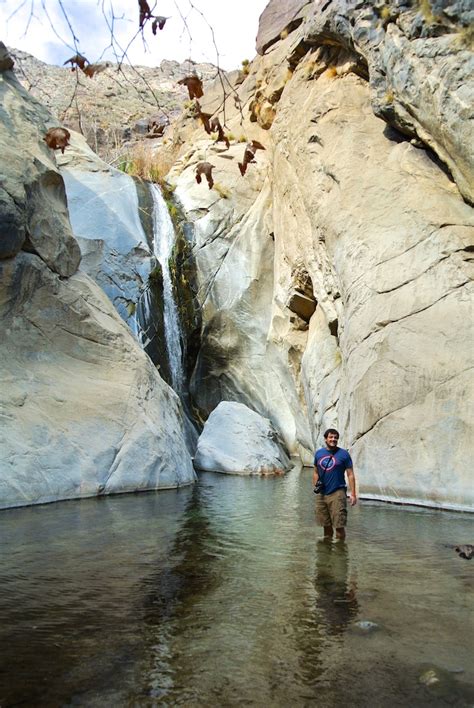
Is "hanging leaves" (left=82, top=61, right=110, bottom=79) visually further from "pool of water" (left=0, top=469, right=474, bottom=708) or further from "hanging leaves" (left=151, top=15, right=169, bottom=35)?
"pool of water" (left=0, top=469, right=474, bottom=708)

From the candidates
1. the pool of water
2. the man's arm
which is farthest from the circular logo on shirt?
the pool of water

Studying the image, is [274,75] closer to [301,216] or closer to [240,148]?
[240,148]

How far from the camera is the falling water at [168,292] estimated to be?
22.6 m

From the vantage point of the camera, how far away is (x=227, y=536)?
8.68 m

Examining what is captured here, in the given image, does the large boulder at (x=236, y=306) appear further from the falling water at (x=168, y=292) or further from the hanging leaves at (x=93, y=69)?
the hanging leaves at (x=93, y=69)

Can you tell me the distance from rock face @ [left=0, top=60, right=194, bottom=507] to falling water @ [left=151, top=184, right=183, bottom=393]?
7113 mm

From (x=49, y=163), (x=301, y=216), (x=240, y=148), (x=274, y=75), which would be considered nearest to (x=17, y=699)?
(x=49, y=163)

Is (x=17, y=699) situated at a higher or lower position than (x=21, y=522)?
lower

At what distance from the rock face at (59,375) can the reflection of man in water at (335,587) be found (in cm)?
549

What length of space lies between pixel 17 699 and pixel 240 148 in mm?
25456

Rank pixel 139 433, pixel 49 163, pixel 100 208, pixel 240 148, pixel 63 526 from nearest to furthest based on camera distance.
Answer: pixel 63 526
pixel 139 433
pixel 49 163
pixel 100 208
pixel 240 148

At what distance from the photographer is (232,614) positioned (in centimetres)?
537

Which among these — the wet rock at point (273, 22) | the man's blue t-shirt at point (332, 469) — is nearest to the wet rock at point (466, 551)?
the man's blue t-shirt at point (332, 469)

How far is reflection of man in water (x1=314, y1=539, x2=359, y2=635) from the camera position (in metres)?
5.21
